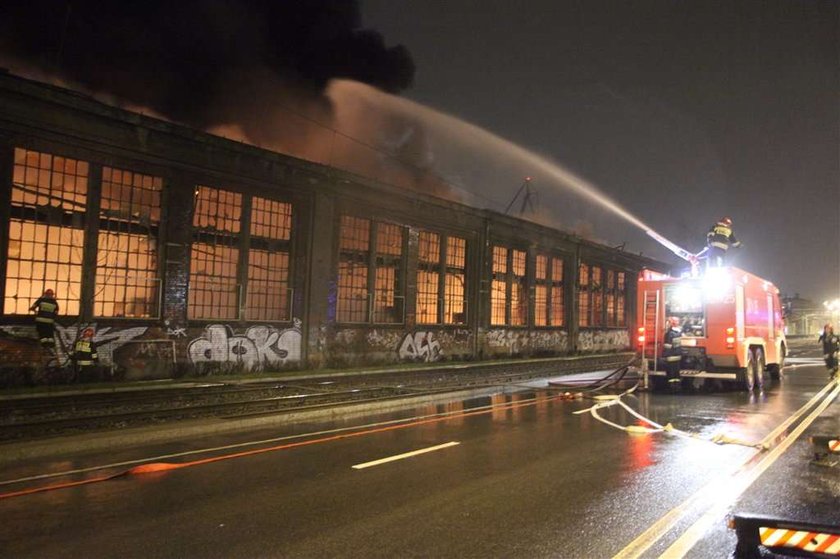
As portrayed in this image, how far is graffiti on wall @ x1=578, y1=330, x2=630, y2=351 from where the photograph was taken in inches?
1555

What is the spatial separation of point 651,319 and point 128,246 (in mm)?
14961

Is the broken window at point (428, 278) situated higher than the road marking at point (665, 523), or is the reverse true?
the broken window at point (428, 278)

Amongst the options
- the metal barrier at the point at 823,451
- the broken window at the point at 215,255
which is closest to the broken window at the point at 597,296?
the broken window at the point at 215,255

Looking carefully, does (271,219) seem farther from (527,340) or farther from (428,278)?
(527,340)

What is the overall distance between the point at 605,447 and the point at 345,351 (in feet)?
53.0

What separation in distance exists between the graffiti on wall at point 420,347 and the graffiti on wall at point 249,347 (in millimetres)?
5731

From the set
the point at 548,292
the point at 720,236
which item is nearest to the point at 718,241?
the point at 720,236

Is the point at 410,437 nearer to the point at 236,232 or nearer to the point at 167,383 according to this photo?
the point at 167,383

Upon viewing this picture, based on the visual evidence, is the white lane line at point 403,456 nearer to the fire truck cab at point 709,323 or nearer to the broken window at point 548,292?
the fire truck cab at point 709,323

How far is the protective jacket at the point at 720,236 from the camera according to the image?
16.0 meters

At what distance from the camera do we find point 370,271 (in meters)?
25.4

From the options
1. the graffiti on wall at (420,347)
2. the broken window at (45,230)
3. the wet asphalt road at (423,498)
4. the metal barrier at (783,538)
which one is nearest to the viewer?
the metal barrier at (783,538)

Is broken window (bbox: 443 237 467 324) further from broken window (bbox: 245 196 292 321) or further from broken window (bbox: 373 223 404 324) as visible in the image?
broken window (bbox: 245 196 292 321)

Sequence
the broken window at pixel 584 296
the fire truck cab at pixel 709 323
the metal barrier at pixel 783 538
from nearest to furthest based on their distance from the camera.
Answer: the metal barrier at pixel 783 538 → the fire truck cab at pixel 709 323 → the broken window at pixel 584 296
